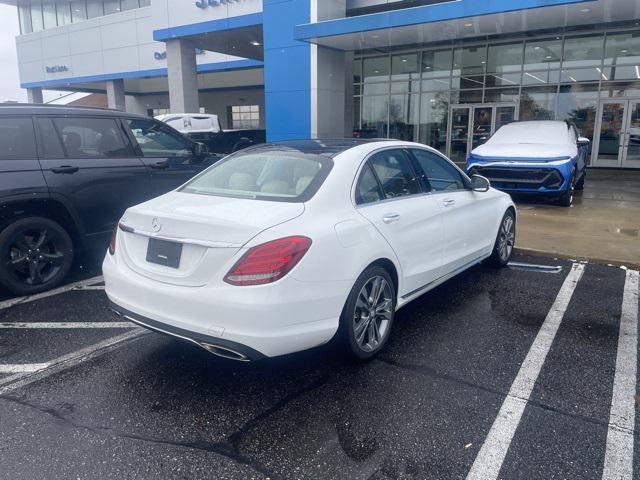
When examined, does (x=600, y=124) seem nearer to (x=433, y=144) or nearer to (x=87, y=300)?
(x=433, y=144)

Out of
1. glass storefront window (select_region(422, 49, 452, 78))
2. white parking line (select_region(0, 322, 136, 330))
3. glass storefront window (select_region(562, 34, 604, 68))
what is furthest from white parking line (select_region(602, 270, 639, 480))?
glass storefront window (select_region(422, 49, 452, 78))

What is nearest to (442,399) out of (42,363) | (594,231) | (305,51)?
(42,363)

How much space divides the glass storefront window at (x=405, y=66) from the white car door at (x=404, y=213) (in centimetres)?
1721

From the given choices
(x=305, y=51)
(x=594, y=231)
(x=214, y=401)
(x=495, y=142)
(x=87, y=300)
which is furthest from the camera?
(x=305, y=51)

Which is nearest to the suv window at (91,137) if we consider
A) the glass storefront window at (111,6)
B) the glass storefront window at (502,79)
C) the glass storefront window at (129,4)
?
the glass storefront window at (502,79)

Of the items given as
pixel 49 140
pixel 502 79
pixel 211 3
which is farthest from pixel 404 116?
pixel 49 140

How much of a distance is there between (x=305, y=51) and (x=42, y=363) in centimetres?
1411

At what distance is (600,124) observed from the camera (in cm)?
1730

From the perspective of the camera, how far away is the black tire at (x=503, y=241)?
19.4 ft

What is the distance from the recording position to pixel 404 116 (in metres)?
20.9

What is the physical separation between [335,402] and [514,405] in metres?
1.10

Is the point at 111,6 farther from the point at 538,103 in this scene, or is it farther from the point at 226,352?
the point at 226,352

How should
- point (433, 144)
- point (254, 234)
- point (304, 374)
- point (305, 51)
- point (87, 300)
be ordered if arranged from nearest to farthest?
point (254, 234) → point (304, 374) → point (87, 300) → point (305, 51) → point (433, 144)

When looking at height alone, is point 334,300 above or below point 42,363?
above
